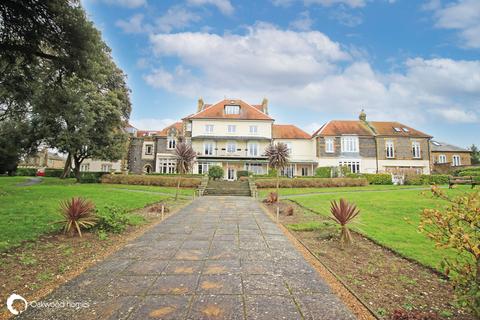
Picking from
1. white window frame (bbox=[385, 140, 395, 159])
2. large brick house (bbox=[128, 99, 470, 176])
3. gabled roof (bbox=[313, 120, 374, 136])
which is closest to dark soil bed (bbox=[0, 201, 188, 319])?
large brick house (bbox=[128, 99, 470, 176])

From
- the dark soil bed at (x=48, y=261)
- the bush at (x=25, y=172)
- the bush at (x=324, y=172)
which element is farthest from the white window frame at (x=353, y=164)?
the bush at (x=25, y=172)

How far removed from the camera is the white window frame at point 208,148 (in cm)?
3862

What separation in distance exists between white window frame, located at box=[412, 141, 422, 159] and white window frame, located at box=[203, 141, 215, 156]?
30.0 metres

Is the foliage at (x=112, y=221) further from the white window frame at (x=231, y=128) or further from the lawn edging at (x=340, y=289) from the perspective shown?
the white window frame at (x=231, y=128)

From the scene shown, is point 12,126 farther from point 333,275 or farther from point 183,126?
point 333,275

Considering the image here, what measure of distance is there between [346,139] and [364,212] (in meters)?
28.3

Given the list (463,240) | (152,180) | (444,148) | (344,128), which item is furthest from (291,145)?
(463,240)

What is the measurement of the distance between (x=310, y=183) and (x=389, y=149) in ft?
59.7

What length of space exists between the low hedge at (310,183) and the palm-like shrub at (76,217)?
20610 millimetres

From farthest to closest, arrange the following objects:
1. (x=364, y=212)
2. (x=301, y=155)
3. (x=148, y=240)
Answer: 1. (x=301, y=155)
2. (x=364, y=212)
3. (x=148, y=240)

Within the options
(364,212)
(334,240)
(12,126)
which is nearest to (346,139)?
(364,212)

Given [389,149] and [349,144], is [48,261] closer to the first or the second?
[349,144]

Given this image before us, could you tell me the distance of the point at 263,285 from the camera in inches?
180

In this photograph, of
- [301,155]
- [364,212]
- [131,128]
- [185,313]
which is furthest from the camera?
[131,128]
